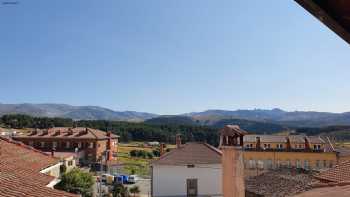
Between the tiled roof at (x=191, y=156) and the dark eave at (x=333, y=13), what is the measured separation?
23.5 m

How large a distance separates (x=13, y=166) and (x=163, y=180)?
55.1 feet

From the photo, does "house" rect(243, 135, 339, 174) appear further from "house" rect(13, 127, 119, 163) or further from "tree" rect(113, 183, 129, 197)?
"house" rect(13, 127, 119, 163)

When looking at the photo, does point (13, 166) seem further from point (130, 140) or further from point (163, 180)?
point (130, 140)

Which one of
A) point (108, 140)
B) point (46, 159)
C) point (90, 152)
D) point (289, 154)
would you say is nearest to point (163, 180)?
point (46, 159)

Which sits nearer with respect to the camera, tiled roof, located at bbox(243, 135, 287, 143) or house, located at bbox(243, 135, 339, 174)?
house, located at bbox(243, 135, 339, 174)

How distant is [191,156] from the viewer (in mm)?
26109

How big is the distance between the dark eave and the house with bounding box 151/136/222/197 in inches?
913

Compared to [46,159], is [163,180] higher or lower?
lower

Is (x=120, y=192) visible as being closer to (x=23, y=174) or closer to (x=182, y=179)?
(x=182, y=179)

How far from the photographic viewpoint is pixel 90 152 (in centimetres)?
6588

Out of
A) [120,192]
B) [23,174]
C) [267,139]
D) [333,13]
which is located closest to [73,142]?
[267,139]

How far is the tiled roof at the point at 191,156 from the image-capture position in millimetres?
25297

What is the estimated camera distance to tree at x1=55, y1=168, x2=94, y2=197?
2859 centimetres

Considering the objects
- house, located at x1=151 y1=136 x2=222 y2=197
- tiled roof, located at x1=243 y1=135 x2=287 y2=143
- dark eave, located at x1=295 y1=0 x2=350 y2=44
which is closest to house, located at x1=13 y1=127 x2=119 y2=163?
tiled roof, located at x1=243 y1=135 x2=287 y2=143
